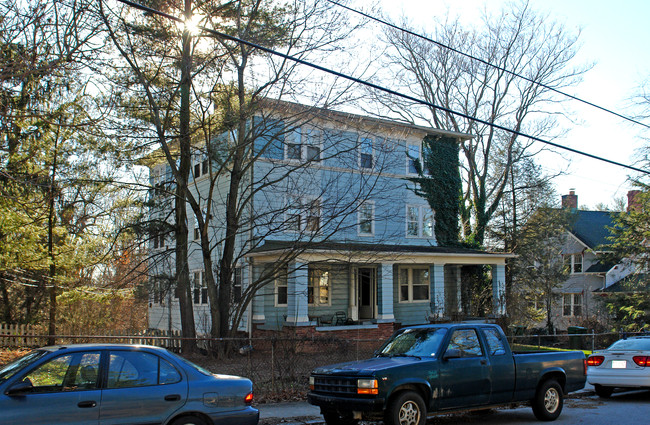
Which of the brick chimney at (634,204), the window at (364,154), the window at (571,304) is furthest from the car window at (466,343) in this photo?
the window at (571,304)

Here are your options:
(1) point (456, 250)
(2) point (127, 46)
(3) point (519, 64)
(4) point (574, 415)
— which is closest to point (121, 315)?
(1) point (456, 250)

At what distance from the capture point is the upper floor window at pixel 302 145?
17047 millimetres

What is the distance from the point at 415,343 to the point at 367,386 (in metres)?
1.62

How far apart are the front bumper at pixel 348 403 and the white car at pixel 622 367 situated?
6.85 m

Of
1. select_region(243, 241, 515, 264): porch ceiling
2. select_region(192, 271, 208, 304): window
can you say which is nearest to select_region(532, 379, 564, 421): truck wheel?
select_region(243, 241, 515, 264): porch ceiling

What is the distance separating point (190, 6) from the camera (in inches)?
665

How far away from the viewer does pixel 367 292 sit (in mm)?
27828

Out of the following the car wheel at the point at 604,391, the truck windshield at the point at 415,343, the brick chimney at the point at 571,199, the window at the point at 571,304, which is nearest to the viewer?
the truck windshield at the point at 415,343

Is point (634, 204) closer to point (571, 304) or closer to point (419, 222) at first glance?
point (571, 304)

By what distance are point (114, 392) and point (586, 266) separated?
3985cm

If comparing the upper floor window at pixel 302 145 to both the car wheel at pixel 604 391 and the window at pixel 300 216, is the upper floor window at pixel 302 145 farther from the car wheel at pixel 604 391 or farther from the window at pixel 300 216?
the car wheel at pixel 604 391

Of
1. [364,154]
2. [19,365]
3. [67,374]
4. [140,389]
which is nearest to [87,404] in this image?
[67,374]

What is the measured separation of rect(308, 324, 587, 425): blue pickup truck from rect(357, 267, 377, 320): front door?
1600 centimetres

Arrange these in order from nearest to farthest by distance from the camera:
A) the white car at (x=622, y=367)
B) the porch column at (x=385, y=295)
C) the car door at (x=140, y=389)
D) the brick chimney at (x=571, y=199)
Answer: the car door at (x=140, y=389), the white car at (x=622, y=367), the porch column at (x=385, y=295), the brick chimney at (x=571, y=199)
